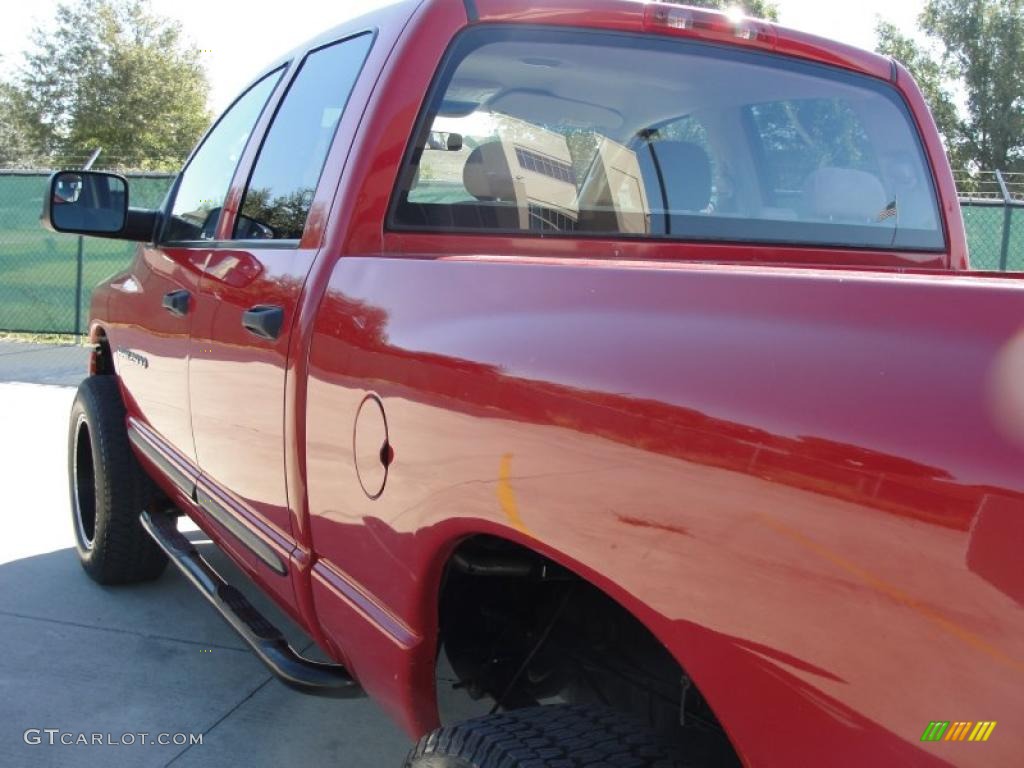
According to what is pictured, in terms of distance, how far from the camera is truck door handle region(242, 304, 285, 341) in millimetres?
2365

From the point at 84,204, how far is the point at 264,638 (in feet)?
5.94

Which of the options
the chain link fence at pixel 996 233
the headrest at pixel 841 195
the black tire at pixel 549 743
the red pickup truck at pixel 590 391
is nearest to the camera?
the red pickup truck at pixel 590 391

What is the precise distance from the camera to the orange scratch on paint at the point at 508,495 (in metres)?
1.57

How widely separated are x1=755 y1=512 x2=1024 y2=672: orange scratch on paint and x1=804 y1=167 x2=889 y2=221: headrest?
1849mm

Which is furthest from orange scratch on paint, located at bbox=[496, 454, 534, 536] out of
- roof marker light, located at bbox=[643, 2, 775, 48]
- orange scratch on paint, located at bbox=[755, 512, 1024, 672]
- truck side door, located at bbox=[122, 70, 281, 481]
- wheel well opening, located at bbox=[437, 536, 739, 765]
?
truck side door, located at bbox=[122, 70, 281, 481]

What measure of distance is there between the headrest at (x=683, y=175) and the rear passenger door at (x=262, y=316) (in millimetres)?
816

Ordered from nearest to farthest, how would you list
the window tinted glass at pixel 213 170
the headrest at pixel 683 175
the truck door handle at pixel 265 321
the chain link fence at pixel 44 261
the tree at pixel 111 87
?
the truck door handle at pixel 265 321
the headrest at pixel 683 175
the window tinted glass at pixel 213 170
the chain link fence at pixel 44 261
the tree at pixel 111 87

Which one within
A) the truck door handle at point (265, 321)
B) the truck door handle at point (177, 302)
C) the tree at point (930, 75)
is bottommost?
the truck door handle at point (177, 302)

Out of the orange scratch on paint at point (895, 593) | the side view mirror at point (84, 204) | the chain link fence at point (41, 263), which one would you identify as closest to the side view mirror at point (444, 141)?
the orange scratch on paint at point (895, 593)

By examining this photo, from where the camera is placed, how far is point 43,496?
5.68 m

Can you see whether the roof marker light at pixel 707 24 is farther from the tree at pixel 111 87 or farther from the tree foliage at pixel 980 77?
the tree foliage at pixel 980 77

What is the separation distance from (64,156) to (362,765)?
3162cm

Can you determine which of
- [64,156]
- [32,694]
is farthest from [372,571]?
[64,156]
